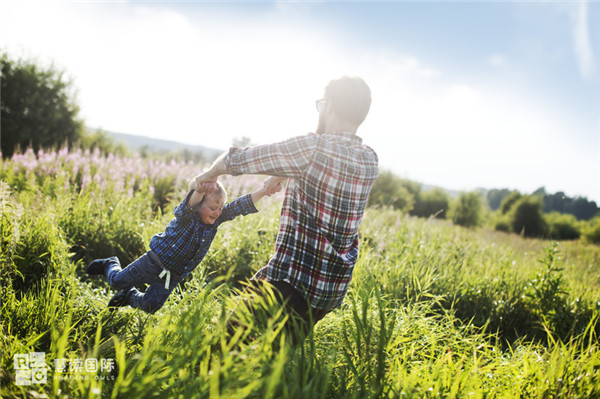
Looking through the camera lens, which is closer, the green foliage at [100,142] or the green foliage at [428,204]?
the green foliage at [100,142]

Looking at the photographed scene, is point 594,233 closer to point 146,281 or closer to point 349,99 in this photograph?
point 349,99

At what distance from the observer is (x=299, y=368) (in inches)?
65.1

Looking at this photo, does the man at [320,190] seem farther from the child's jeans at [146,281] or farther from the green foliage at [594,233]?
the green foliage at [594,233]

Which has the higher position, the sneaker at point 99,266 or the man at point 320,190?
the man at point 320,190

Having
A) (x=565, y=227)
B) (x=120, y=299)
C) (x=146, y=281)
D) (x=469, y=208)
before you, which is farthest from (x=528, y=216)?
(x=120, y=299)

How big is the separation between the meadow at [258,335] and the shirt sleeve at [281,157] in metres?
0.72

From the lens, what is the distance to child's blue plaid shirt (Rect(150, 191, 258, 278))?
2498 mm

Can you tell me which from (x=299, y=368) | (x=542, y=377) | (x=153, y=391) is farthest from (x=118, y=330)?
(x=542, y=377)

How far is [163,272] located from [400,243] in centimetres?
320

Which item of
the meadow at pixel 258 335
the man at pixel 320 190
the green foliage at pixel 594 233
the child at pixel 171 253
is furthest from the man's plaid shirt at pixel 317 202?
the green foliage at pixel 594 233

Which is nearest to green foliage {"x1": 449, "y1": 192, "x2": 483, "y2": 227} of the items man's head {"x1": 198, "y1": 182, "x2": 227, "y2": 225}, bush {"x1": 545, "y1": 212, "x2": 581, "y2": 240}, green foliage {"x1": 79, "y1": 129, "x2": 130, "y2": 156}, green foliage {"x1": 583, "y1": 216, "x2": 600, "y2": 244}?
green foliage {"x1": 583, "y1": 216, "x2": 600, "y2": 244}

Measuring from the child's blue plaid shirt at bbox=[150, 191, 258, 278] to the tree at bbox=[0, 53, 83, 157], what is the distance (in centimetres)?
2046

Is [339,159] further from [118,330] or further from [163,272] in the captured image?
[118,330]

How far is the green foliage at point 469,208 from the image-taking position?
2704 centimetres
